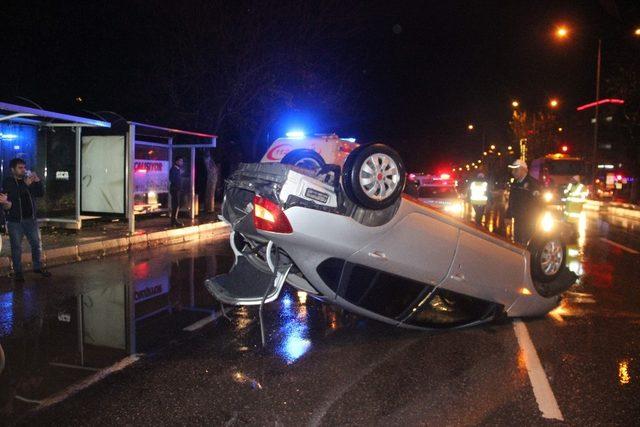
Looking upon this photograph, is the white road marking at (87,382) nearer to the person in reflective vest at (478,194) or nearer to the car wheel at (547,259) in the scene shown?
the car wheel at (547,259)

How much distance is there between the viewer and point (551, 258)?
23.0 ft

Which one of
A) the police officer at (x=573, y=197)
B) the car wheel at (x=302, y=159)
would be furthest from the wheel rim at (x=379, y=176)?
the police officer at (x=573, y=197)

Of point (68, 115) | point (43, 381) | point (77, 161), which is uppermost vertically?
point (68, 115)

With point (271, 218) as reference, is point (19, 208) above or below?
below

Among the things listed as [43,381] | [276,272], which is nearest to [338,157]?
[276,272]

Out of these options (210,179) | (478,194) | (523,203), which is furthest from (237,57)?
(523,203)

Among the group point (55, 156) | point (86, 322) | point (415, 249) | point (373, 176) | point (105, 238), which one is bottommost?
point (86, 322)

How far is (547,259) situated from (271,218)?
12.4 feet

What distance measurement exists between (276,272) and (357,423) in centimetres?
168

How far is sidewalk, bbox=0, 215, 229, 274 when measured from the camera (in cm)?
1095

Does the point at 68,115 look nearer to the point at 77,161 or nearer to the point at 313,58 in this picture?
the point at 77,161

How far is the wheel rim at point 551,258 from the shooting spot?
689 cm

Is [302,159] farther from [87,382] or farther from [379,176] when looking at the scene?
[87,382]

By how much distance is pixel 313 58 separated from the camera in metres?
23.9
